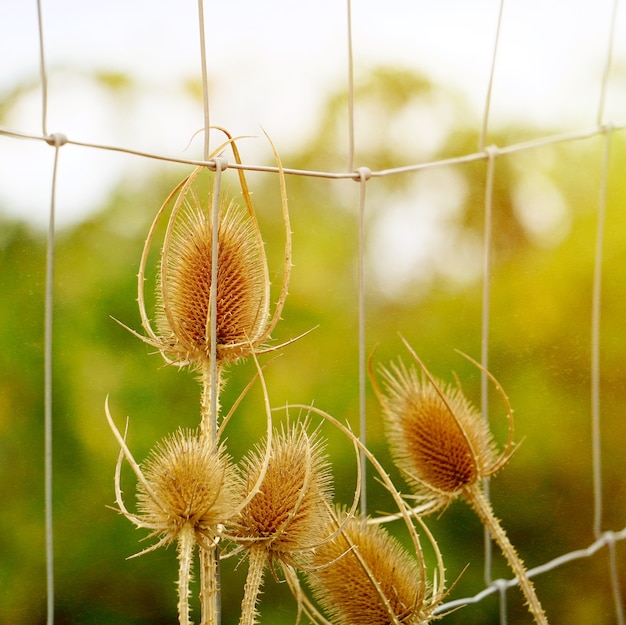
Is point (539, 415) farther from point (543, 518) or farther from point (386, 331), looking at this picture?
point (386, 331)

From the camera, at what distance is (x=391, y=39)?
192 centimetres

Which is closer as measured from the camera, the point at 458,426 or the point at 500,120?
the point at 458,426

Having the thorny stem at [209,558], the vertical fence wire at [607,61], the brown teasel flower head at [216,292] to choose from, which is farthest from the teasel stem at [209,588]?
the vertical fence wire at [607,61]

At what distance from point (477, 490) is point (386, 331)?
3.31 ft

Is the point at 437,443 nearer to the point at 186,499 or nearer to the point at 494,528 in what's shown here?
the point at 494,528

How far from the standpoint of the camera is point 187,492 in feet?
1.29

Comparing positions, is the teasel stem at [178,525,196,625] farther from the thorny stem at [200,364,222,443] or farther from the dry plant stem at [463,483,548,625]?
the dry plant stem at [463,483,548,625]

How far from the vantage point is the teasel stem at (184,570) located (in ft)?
1.22

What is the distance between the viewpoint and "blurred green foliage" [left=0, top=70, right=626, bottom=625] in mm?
1677

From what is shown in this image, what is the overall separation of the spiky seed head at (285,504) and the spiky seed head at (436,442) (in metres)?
0.13

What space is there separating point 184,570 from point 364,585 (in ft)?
0.52

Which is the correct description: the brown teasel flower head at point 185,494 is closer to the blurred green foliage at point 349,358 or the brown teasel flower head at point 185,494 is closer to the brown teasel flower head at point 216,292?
the brown teasel flower head at point 216,292

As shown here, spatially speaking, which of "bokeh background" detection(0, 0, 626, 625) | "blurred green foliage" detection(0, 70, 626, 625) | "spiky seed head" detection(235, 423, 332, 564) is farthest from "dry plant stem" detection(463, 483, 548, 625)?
"blurred green foliage" detection(0, 70, 626, 625)

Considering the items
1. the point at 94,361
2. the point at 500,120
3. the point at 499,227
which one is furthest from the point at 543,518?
the point at 94,361
